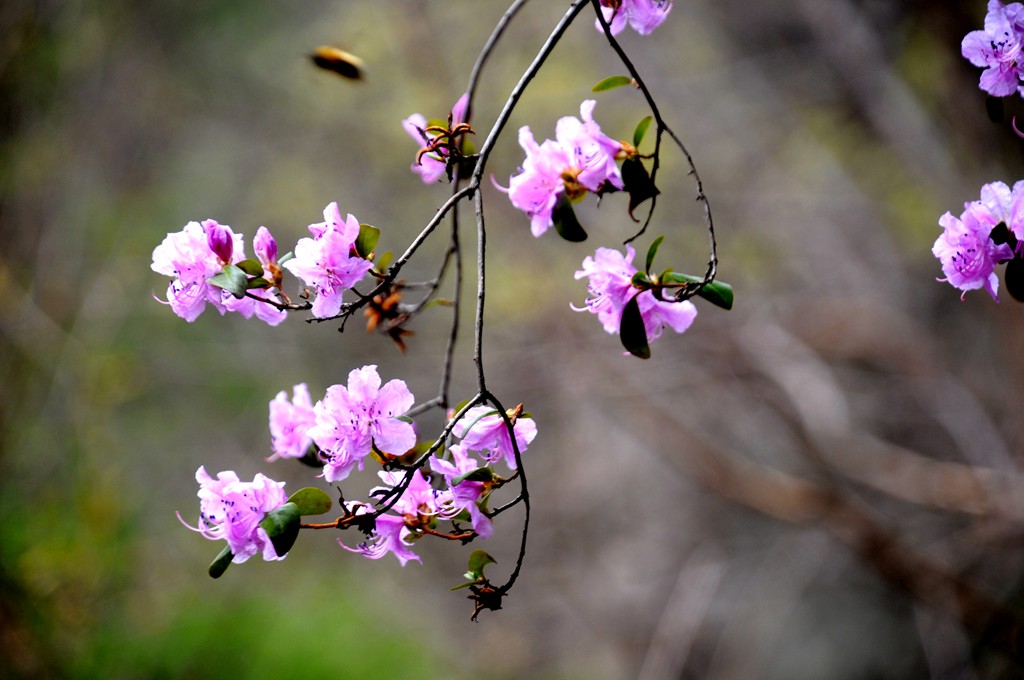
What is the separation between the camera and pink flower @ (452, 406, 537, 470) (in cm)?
73

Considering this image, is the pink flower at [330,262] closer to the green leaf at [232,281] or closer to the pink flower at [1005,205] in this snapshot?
the green leaf at [232,281]

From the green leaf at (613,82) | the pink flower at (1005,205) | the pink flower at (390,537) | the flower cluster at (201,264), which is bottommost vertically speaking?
the pink flower at (390,537)

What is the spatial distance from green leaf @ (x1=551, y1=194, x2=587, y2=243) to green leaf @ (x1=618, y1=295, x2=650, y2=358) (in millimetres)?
81

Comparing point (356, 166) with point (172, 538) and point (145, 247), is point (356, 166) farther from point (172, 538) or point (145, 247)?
point (172, 538)

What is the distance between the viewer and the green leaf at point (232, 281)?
737 mm

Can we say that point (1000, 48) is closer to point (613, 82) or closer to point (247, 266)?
point (613, 82)

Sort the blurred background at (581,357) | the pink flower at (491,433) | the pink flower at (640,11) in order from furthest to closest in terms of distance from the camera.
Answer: the blurred background at (581,357), the pink flower at (640,11), the pink flower at (491,433)

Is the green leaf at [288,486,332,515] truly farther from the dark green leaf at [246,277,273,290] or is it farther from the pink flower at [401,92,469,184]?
the pink flower at [401,92,469,184]

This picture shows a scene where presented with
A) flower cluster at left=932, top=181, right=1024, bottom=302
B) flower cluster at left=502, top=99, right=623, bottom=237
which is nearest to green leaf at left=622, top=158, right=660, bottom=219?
flower cluster at left=502, top=99, right=623, bottom=237

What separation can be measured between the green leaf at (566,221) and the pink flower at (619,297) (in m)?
0.03

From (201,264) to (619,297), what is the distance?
1.32ft

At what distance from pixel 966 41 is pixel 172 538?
4.43 metres

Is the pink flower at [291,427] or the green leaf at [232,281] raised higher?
the green leaf at [232,281]

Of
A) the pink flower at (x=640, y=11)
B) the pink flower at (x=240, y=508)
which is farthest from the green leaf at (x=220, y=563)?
the pink flower at (x=640, y=11)
